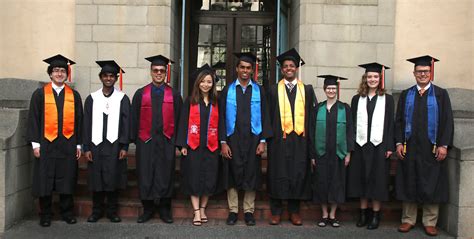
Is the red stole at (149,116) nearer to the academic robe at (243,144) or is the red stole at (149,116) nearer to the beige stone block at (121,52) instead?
the academic robe at (243,144)

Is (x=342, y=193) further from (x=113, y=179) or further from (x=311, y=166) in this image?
(x=113, y=179)

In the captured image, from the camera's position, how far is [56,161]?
5.40m

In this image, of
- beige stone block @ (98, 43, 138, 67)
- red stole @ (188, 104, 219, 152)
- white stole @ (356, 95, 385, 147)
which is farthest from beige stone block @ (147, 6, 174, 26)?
white stole @ (356, 95, 385, 147)

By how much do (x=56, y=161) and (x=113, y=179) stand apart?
70 cm

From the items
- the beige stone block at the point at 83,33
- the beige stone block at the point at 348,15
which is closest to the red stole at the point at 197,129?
the beige stone block at the point at 83,33

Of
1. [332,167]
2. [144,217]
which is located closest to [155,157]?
[144,217]

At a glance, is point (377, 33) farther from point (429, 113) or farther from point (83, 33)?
point (83, 33)

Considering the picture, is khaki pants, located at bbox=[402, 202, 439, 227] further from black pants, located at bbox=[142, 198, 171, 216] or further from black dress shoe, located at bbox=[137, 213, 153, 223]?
black dress shoe, located at bbox=[137, 213, 153, 223]

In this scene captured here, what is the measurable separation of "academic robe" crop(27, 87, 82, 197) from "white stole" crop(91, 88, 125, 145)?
30cm

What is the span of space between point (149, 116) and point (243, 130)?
114 cm

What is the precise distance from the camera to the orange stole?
5.35 metres

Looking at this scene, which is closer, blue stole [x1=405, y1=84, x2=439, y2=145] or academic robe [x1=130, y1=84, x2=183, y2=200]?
blue stole [x1=405, y1=84, x2=439, y2=145]

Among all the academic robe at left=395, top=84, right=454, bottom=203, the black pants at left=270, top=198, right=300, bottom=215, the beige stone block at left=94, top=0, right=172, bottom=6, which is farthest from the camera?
the beige stone block at left=94, top=0, right=172, bottom=6

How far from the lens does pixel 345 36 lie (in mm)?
7668
